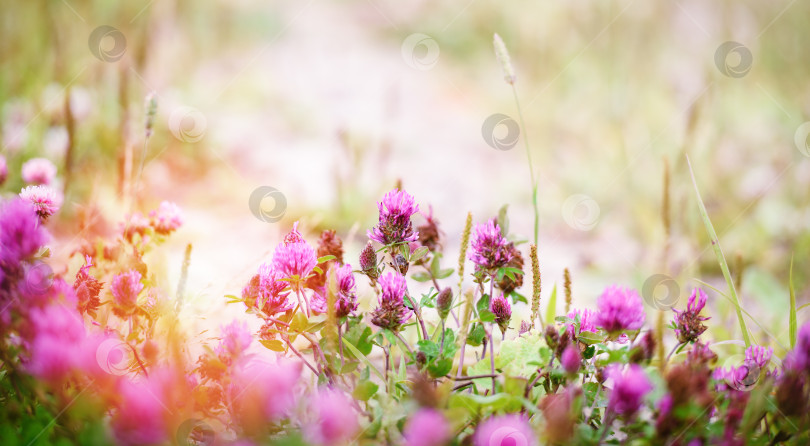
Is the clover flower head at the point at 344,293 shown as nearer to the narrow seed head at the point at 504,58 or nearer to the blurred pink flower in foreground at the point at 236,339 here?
the blurred pink flower in foreground at the point at 236,339

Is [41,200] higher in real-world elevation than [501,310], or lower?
higher

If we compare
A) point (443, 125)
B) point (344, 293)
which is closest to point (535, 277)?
point (344, 293)

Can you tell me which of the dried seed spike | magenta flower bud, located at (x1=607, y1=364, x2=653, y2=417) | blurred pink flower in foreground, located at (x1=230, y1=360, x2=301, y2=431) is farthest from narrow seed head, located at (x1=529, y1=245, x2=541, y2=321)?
blurred pink flower in foreground, located at (x1=230, y1=360, x2=301, y2=431)

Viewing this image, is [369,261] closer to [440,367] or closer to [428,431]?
[440,367]

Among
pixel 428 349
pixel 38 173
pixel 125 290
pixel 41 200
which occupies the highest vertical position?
pixel 38 173

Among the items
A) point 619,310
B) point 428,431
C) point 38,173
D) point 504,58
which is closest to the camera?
point 428,431

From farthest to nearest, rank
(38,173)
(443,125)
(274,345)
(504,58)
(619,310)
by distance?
(443,125), (38,173), (504,58), (274,345), (619,310)

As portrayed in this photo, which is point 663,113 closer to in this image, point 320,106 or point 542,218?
point 542,218

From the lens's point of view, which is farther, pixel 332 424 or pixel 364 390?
pixel 364 390
